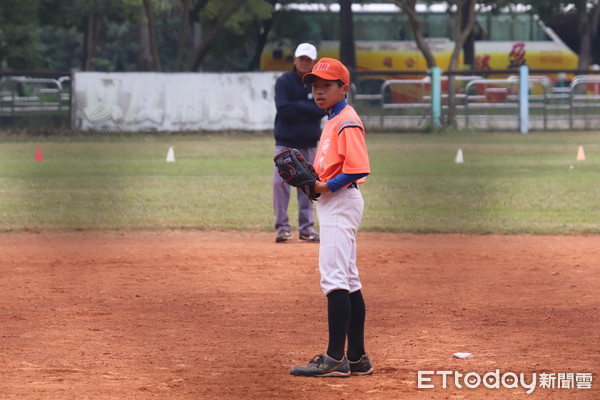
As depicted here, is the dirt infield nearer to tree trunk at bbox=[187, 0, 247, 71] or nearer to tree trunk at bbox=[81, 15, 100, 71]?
tree trunk at bbox=[187, 0, 247, 71]

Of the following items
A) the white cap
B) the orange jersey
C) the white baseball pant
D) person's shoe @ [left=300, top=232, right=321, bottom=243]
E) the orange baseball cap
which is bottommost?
person's shoe @ [left=300, top=232, right=321, bottom=243]

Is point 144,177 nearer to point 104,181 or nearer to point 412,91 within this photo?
point 104,181

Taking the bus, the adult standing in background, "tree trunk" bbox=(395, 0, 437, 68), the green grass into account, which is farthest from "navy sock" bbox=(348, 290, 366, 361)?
the bus

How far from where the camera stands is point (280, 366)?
547cm

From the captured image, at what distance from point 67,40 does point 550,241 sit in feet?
212

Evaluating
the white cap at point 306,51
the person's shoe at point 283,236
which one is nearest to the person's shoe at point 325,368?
the white cap at point 306,51

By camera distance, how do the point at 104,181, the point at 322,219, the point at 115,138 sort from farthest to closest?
the point at 115,138 < the point at 104,181 < the point at 322,219

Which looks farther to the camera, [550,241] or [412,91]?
[412,91]

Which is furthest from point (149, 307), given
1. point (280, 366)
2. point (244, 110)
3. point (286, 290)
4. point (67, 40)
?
point (67, 40)

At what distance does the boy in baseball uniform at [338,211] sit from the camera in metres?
5.21

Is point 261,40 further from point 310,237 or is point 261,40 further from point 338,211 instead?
point 338,211

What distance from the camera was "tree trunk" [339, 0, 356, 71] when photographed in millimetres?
39781

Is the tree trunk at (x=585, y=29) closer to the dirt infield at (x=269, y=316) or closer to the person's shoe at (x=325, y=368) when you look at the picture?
the dirt infield at (x=269, y=316)

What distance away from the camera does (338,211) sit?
17.4 ft
